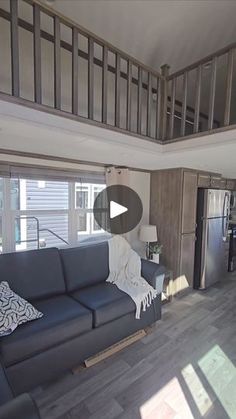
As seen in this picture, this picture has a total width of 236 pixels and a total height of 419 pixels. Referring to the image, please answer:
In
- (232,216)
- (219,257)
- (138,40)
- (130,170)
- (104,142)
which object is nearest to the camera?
(104,142)

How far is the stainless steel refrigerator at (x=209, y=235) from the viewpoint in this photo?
359cm

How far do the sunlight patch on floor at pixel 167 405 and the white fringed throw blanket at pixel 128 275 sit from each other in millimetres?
703

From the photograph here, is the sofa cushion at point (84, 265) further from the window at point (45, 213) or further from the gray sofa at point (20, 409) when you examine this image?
the gray sofa at point (20, 409)

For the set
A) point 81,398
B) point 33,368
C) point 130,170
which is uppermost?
point 130,170

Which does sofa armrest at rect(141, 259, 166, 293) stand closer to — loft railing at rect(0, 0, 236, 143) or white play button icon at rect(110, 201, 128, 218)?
white play button icon at rect(110, 201, 128, 218)

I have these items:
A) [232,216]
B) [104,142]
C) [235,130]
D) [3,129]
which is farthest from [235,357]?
[232,216]

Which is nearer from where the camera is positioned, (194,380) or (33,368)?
(33,368)

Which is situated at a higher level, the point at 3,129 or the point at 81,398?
the point at 3,129

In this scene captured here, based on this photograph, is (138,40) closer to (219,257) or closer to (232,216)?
(219,257)

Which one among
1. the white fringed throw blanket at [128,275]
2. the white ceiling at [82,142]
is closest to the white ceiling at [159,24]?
the white ceiling at [82,142]

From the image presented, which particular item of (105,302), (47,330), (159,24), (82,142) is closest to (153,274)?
(105,302)

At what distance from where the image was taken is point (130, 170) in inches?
141

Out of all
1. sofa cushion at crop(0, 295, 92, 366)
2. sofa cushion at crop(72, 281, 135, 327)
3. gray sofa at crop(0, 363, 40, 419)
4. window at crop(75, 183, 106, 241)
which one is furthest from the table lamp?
gray sofa at crop(0, 363, 40, 419)

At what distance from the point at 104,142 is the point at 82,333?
1742mm
